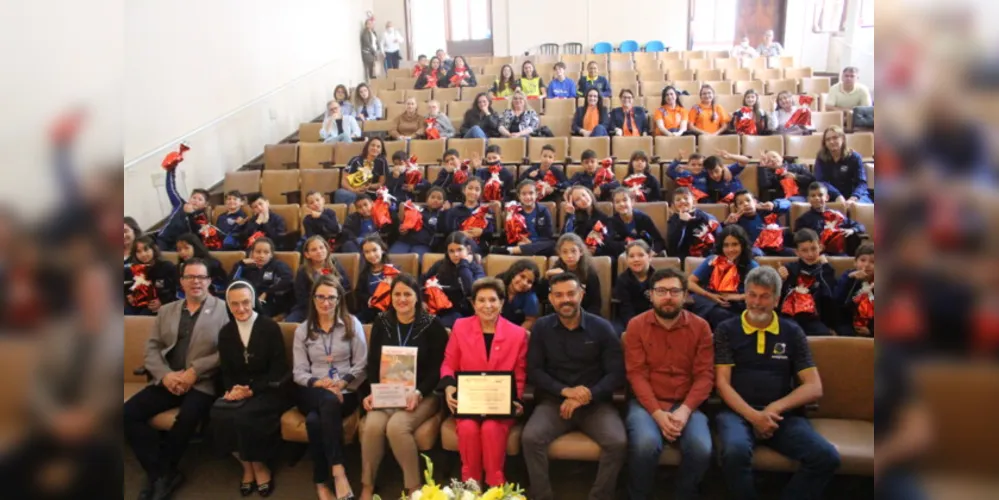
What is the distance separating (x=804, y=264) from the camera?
11.6 feet

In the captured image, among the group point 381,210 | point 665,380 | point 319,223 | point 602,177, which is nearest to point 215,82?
point 319,223

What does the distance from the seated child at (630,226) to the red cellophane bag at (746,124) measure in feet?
8.19

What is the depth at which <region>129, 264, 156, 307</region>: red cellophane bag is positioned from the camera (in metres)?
3.92

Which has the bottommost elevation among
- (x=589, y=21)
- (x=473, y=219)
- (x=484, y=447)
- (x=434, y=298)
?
(x=484, y=447)

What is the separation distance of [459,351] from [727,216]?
2453 mm

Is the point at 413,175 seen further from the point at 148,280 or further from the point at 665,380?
the point at 665,380

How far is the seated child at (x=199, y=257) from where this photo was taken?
4.09m

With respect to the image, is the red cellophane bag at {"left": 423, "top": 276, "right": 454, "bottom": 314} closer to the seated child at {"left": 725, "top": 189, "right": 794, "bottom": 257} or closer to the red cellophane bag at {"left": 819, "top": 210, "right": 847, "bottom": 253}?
the seated child at {"left": 725, "top": 189, "right": 794, "bottom": 257}

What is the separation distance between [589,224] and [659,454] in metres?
2.02

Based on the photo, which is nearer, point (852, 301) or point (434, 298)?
point (852, 301)

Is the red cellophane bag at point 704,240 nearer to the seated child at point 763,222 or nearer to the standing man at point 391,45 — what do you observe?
the seated child at point 763,222

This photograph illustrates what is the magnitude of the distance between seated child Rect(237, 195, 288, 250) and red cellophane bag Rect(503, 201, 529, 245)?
1.69 m

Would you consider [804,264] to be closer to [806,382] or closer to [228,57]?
[806,382]

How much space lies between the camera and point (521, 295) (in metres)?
3.59
